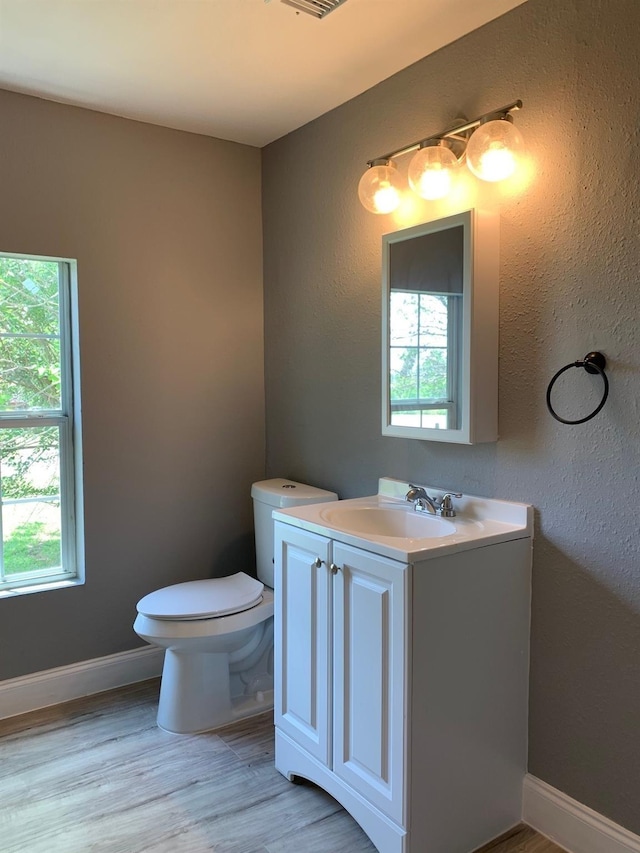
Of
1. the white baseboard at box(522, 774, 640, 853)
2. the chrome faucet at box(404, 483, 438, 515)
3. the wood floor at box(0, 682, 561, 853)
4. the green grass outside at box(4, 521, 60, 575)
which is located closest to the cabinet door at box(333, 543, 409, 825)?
the wood floor at box(0, 682, 561, 853)

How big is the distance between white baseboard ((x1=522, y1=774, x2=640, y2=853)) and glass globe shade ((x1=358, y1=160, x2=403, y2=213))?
1.83 metres

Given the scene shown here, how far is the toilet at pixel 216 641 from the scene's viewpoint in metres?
2.26

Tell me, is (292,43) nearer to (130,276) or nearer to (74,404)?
(130,276)

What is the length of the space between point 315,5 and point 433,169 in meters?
0.55

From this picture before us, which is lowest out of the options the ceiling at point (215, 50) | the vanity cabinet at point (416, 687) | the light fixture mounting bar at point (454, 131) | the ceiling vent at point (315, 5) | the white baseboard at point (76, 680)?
the white baseboard at point (76, 680)

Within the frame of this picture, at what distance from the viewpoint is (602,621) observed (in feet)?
5.45

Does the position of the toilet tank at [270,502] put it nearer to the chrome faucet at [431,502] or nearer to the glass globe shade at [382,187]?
the chrome faucet at [431,502]

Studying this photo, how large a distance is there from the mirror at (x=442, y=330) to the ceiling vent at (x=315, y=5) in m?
0.65

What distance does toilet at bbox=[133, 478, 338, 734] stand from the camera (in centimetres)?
226

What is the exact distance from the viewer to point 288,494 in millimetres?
2537

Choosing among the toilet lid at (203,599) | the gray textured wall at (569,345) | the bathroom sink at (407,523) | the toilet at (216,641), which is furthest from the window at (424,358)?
the toilet lid at (203,599)

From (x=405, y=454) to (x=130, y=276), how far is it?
1360mm

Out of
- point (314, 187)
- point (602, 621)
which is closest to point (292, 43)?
point (314, 187)

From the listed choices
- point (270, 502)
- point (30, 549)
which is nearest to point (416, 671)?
Result: point (270, 502)
